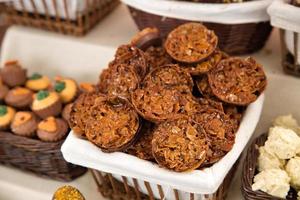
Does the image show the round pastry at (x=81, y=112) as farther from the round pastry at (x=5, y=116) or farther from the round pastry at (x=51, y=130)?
the round pastry at (x=5, y=116)

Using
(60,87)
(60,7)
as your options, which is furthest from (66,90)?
(60,7)

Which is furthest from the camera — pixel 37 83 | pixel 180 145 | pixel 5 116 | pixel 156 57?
pixel 37 83

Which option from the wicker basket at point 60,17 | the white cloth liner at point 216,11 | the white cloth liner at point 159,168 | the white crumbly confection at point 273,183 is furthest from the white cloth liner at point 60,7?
the white crumbly confection at point 273,183

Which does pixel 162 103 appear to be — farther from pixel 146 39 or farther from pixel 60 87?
pixel 60 87

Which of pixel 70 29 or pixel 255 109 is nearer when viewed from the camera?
pixel 255 109

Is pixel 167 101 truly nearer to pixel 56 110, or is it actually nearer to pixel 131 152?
pixel 131 152

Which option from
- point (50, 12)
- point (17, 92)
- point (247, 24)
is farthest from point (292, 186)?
point (50, 12)
